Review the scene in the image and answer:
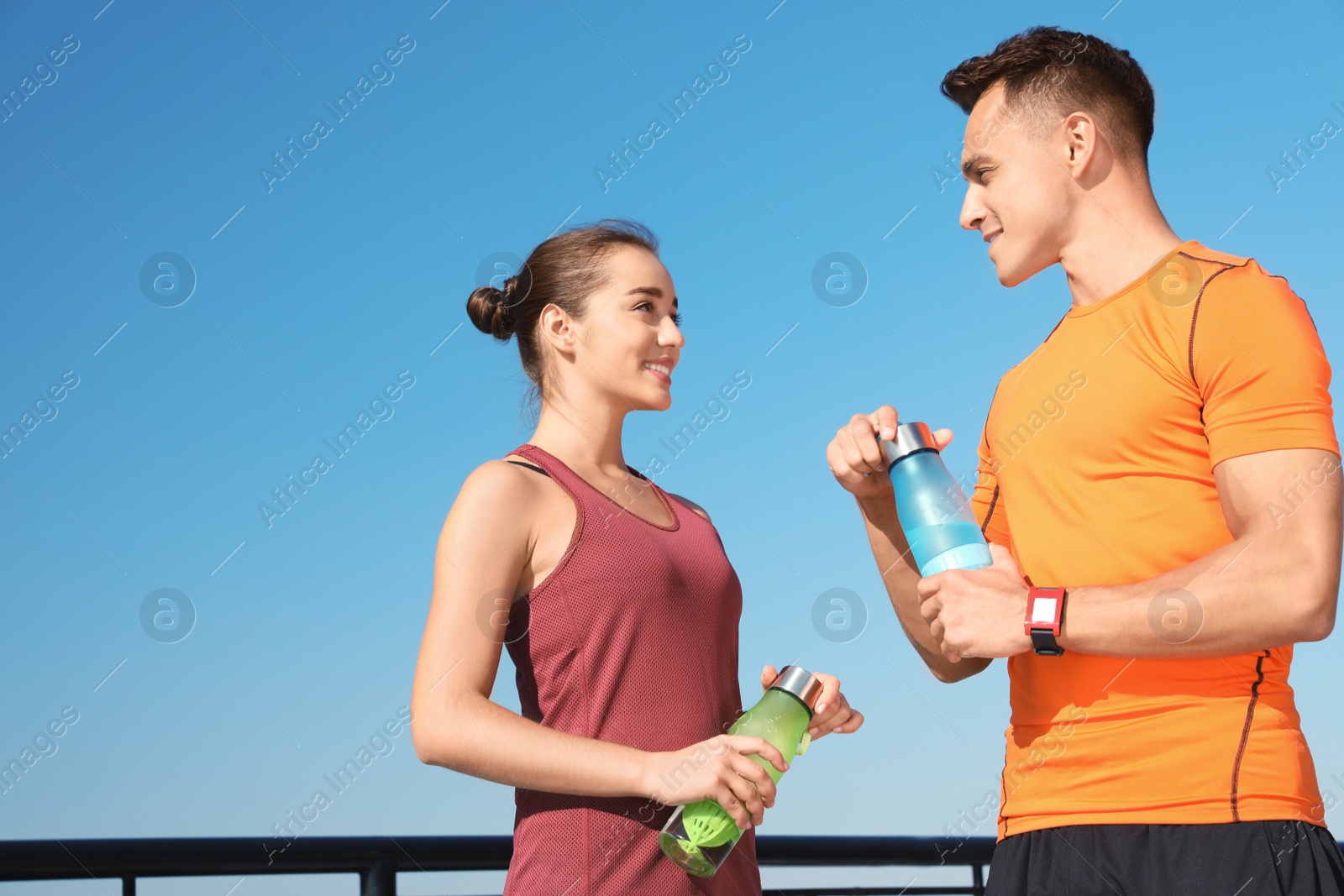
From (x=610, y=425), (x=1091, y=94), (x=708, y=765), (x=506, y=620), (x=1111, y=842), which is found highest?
(x=1091, y=94)

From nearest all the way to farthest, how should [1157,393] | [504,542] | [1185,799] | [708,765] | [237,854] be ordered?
[1185,799] < [1157,393] < [708,765] < [504,542] < [237,854]

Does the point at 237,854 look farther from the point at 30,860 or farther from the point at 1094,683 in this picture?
the point at 1094,683

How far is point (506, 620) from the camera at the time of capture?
1816 millimetres

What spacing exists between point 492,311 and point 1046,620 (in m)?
1.35

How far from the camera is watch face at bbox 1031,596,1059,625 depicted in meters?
1.46

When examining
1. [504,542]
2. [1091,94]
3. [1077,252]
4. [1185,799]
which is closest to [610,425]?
[504,542]

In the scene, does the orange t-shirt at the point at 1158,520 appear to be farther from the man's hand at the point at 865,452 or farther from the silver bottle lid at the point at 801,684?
the silver bottle lid at the point at 801,684

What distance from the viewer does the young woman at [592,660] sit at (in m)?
1.66

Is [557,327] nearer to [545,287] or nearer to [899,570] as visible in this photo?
[545,287]

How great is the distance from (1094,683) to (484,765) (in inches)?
34.8

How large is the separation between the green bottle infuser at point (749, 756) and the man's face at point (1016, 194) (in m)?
0.76

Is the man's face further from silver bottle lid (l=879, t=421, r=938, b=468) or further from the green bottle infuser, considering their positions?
the green bottle infuser

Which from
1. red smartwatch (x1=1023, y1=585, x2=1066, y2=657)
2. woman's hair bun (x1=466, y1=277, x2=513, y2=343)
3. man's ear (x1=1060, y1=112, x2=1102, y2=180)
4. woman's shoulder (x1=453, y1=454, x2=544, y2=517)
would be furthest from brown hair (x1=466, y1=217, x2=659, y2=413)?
red smartwatch (x1=1023, y1=585, x2=1066, y2=657)

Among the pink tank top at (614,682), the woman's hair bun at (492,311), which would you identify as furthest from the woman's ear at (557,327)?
the pink tank top at (614,682)
